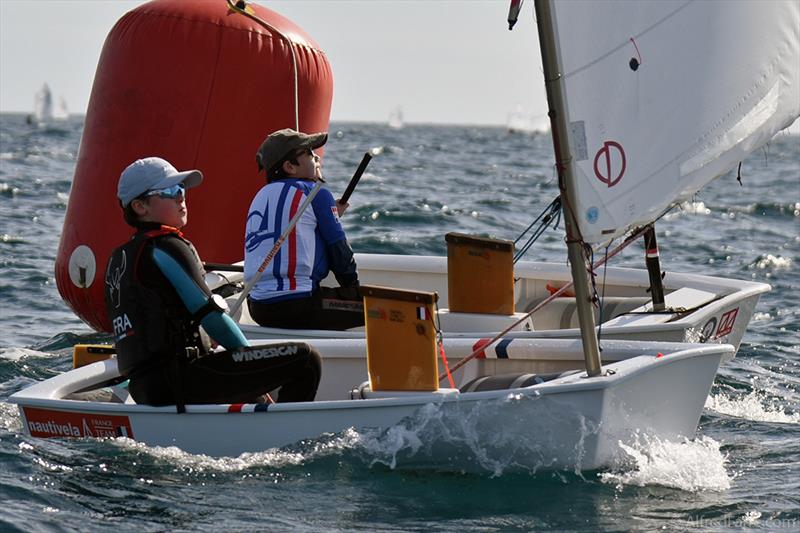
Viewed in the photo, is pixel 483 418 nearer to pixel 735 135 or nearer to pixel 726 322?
pixel 735 135

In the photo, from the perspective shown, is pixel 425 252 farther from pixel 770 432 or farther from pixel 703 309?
pixel 770 432

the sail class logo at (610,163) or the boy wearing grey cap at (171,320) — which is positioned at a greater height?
the sail class logo at (610,163)

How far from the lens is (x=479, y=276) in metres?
7.02

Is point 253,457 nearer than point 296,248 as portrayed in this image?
Yes

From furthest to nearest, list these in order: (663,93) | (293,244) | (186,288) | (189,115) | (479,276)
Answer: (189,115) < (479,276) < (293,244) < (186,288) < (663,93)

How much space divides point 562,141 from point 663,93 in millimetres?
447

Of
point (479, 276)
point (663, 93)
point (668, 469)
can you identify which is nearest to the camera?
point (663, 93)

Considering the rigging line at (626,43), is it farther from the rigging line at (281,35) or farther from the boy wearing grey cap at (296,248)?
the rigging line at (281,35)

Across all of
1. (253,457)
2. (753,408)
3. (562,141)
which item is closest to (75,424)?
(253,457)

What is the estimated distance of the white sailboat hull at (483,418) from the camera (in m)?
4.82

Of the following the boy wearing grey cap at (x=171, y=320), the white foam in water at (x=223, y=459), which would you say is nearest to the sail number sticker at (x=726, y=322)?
the boy wearing grey cap at (x=171, y=320)

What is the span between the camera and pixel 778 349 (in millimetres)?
8336

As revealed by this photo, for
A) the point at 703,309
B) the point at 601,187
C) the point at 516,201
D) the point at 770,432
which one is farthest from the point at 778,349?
the point at 516,201

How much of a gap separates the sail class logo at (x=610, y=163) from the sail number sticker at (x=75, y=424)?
199cm
